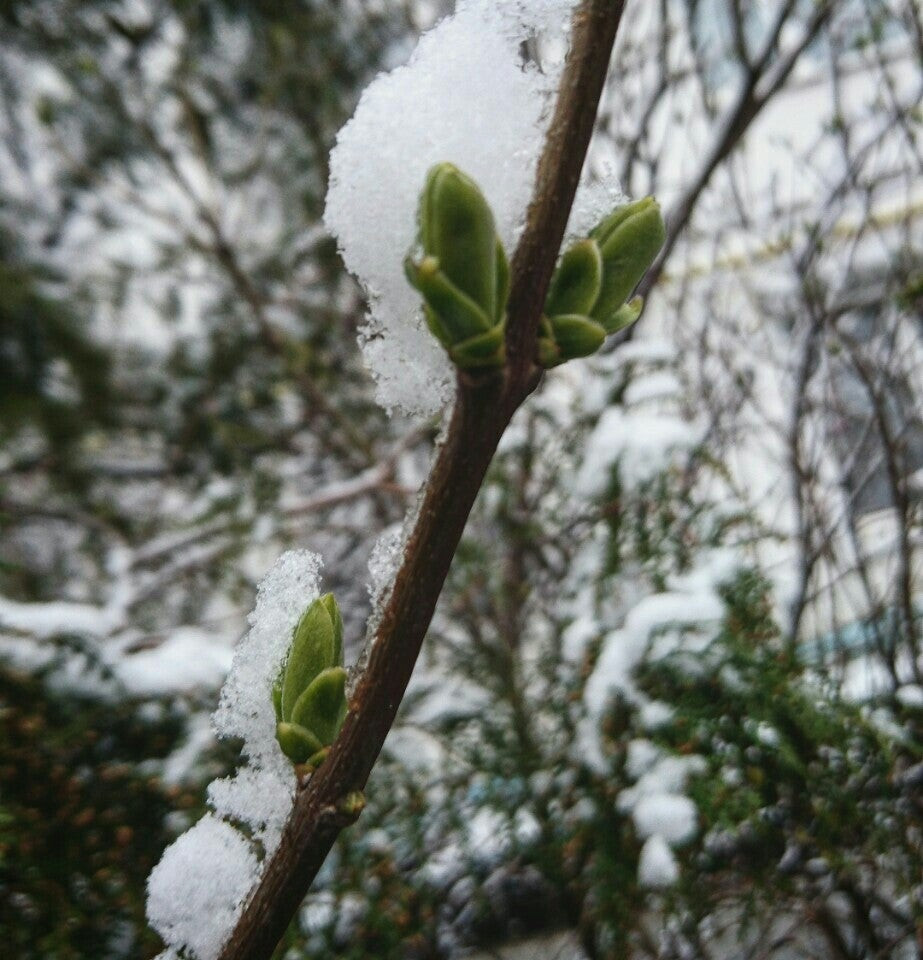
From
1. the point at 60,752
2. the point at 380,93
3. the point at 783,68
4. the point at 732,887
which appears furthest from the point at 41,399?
the point at 380,93

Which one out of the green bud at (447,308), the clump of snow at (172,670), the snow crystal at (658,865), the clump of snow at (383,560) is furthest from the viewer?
the clump of snow at (172,670)

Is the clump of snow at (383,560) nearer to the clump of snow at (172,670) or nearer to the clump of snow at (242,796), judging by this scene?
the clump of snow at (242,796)

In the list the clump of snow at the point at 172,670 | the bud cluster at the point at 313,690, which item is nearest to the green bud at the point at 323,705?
the bud cluster at the point at 313,690

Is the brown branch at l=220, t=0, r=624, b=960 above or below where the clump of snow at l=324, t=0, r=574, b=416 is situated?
below

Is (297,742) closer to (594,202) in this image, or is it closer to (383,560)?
(383,560)

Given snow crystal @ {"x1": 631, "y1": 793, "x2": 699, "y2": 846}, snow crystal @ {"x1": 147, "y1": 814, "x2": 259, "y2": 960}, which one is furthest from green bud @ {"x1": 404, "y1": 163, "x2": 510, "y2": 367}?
snow crystal @ {"x1": 631, "y1": 793, "x2": 699, "y2": 846}

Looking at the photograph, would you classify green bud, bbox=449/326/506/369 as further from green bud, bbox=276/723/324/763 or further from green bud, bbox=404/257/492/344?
green bud, bbox=276/723/324/763

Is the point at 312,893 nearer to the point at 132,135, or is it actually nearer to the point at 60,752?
the point at 60,752
